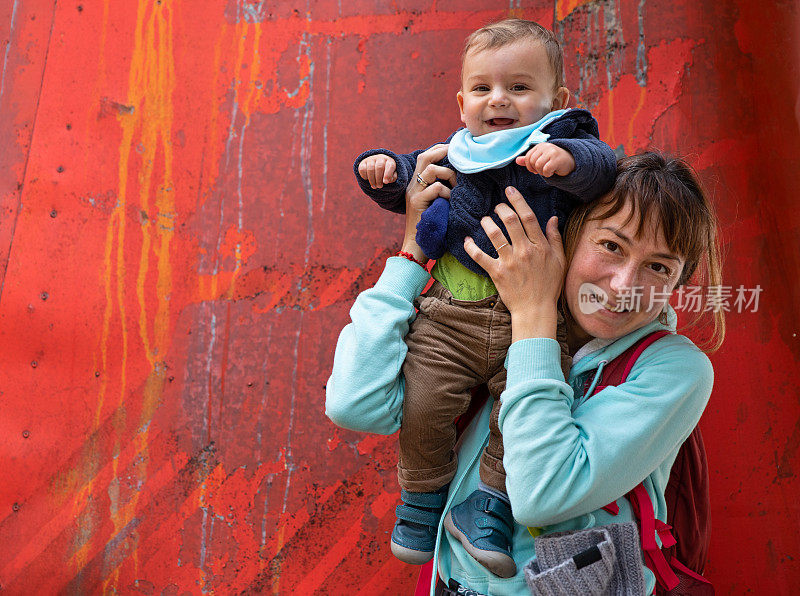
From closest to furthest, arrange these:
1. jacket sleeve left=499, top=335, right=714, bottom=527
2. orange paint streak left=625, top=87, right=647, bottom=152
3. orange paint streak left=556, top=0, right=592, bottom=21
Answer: jacket sleeve left=499, top=335, right=714, bottom=527 < orange paint streak left=625, top=87, right=647, bottom=152 < orange paint streak left=556, top=0, right=592, bottom=21

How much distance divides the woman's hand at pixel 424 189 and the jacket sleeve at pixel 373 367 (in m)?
0.15

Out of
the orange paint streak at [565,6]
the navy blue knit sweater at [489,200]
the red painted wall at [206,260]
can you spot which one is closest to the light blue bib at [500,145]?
the navy blue knit sweater at [489,200]

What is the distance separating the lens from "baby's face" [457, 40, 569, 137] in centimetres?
172

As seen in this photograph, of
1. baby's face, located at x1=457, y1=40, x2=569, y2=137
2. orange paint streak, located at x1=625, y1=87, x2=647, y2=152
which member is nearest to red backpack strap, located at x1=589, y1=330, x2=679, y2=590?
baby's face, located at x1=457, y1=40, x2=569, y2=137

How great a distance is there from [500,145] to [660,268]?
18.8 inches

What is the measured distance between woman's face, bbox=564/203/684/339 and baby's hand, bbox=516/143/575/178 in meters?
0.18

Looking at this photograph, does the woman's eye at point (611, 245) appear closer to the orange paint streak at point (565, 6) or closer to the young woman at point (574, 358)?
the young woman at point (574, 358)

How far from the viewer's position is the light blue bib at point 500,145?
1.64m

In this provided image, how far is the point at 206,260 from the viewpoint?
277cm

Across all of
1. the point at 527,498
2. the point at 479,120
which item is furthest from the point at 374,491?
the point at 479,120

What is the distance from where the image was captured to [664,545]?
1.61m

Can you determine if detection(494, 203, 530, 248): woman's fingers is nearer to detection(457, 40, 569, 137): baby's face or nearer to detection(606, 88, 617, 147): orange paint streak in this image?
detection(457, 40, 569, 137): baby's face

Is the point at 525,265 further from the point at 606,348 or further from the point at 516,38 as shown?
the point at 516,38

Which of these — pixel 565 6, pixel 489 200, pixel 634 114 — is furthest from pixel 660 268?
pixel 565 6
